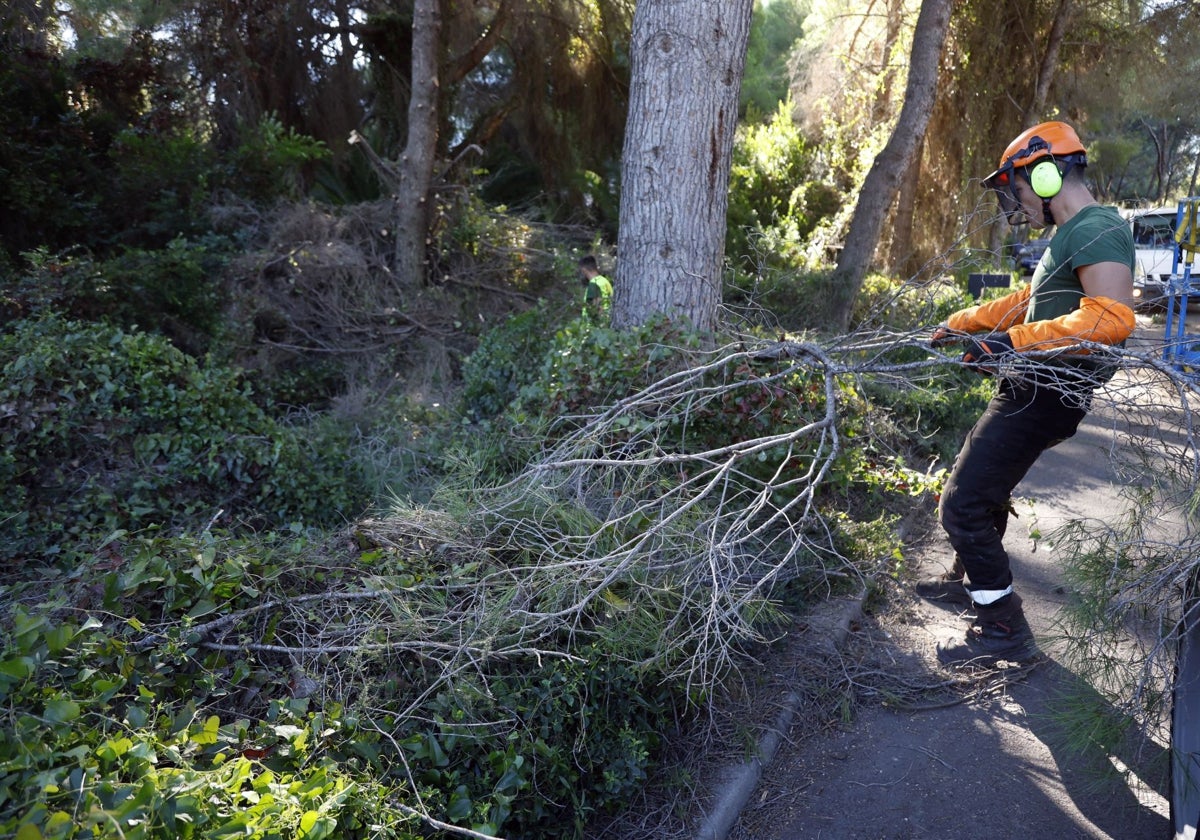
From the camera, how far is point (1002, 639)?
4.10 m

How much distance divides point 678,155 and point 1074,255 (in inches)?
101

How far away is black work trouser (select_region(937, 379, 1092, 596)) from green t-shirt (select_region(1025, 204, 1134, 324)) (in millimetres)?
404

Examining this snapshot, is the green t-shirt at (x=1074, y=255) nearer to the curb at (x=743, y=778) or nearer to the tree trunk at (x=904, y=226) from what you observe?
the curb at (x=743, y=778)

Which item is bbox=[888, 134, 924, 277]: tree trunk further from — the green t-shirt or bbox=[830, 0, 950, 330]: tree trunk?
the green t-shirt

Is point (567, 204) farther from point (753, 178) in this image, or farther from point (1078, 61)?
point (1078, 61)

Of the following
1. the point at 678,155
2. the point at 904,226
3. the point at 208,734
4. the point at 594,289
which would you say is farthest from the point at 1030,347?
the point at 904,226

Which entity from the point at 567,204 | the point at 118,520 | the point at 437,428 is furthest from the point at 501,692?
the point at 567,204

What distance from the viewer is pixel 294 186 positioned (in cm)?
1040

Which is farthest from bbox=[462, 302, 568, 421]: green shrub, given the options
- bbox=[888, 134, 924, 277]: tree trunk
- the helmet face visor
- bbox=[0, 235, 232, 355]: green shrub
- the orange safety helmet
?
bbox=[888, 134, 924, 277]: tree trunk

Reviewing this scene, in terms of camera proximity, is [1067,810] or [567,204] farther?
[567,204]

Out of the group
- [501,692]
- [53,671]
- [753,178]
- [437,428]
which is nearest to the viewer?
[53,671]

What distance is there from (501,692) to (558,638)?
40 centimetres

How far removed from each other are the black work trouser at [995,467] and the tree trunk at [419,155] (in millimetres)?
7008

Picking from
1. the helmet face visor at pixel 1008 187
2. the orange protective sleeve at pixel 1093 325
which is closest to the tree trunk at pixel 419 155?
the helmet face visor at pixel 1008 187
